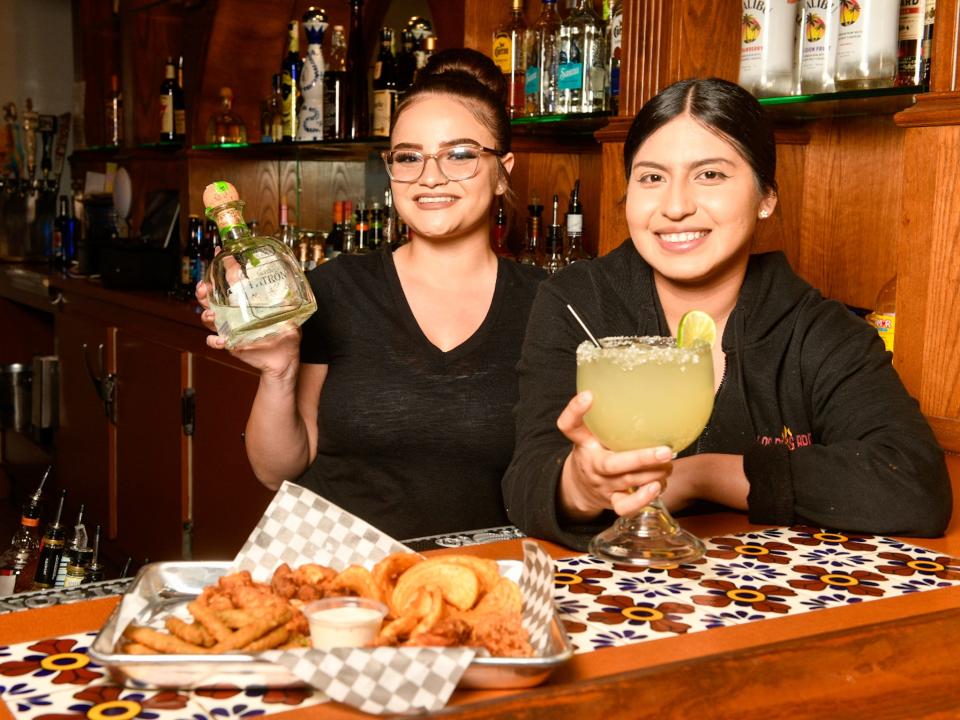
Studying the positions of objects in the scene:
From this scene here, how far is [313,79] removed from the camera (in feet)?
11.2

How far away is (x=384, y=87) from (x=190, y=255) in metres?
1.02

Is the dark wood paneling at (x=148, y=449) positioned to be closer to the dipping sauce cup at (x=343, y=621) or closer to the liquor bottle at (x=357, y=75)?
the liquor bottle at (x=357, y=75)

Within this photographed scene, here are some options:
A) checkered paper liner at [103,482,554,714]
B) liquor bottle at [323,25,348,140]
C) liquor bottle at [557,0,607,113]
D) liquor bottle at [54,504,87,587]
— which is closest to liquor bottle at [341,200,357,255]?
liquor bottle at [323,25,348,140]

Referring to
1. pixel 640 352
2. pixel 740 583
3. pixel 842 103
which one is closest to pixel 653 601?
pixel 740 583

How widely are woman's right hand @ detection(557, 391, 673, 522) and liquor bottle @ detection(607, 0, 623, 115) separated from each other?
4.41 ft

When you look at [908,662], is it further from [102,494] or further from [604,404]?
[102,494]

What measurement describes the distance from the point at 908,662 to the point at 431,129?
1274 mm

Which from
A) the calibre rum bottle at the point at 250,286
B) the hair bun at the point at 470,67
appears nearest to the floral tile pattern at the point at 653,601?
the calibre rum bottle at the point at 250,286

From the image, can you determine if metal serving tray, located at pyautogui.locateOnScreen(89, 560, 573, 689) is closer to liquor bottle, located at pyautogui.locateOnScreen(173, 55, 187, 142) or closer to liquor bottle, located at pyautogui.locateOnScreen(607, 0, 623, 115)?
liquor bottle, located at pyautogui.locateOnScreen(607, 0, 623, 115)

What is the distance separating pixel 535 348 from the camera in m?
1.55

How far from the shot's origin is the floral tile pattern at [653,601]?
79 centimetres

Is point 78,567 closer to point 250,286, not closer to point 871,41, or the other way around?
point 250,286

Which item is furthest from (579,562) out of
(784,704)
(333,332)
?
(333,332)

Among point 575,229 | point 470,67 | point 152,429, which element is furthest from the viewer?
point 152,429
